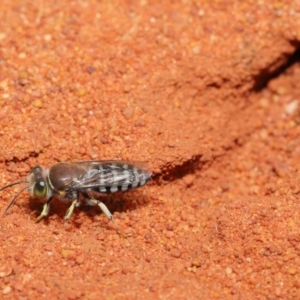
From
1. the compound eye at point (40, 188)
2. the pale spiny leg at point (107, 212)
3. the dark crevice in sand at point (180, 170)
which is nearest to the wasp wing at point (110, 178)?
the pale spiny leg at point (107, 212)

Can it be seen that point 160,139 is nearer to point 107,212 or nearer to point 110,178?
point 110,178

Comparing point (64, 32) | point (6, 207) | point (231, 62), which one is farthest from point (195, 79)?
point (6, 207)

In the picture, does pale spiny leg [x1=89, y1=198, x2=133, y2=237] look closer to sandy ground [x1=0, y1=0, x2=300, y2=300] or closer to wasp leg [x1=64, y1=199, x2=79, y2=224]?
sandy ground [x1=0, y1=0, x2=300, y2=300]

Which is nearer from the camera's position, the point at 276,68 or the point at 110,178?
the point at 110,178

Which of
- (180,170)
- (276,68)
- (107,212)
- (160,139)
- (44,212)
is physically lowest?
(44,212)

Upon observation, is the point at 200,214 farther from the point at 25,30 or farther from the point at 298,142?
the point at 25,30

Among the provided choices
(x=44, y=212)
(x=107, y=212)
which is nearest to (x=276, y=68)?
(x=107, y=212)

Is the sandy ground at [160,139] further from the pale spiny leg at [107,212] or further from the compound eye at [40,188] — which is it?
the compound eye at [40,188]

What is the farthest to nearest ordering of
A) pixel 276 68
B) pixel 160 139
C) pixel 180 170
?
pixel 276 68, pixel 180 170, pixel 160 139
